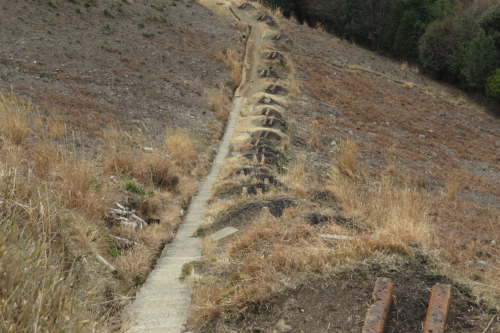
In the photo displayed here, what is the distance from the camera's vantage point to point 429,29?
26531 mm

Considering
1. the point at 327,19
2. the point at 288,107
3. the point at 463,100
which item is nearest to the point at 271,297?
the point at 288,107

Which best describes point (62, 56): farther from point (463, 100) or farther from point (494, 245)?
point (463, 100)

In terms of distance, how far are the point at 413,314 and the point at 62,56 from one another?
46.1 ft

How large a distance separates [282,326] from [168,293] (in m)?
1.68

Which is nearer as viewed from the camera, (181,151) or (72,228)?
(72,228)

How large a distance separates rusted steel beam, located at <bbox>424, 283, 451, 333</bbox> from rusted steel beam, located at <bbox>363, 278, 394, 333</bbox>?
0.28 metres

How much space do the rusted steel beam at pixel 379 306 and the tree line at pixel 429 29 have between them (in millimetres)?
22484

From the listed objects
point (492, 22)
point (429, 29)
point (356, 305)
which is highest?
point (492, 22)

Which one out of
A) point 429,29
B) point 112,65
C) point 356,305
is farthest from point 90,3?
point 356,305

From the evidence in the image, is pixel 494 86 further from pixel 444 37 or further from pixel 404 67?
pixel 404 67

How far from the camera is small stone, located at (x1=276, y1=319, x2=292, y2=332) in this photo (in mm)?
3336

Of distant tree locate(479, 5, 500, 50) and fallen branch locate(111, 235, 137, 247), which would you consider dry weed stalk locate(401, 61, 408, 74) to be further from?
fallen branch locate(111, 235, 137, 247)

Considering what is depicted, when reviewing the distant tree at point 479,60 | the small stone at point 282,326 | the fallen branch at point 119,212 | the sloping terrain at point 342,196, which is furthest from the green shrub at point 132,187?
the distant tree at point 479,60

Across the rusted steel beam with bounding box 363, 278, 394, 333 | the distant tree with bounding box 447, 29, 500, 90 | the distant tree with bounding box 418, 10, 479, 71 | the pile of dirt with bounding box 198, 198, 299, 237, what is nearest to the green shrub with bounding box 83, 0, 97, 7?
the pile of dirt with bounding box 198, 198, 299, 237
